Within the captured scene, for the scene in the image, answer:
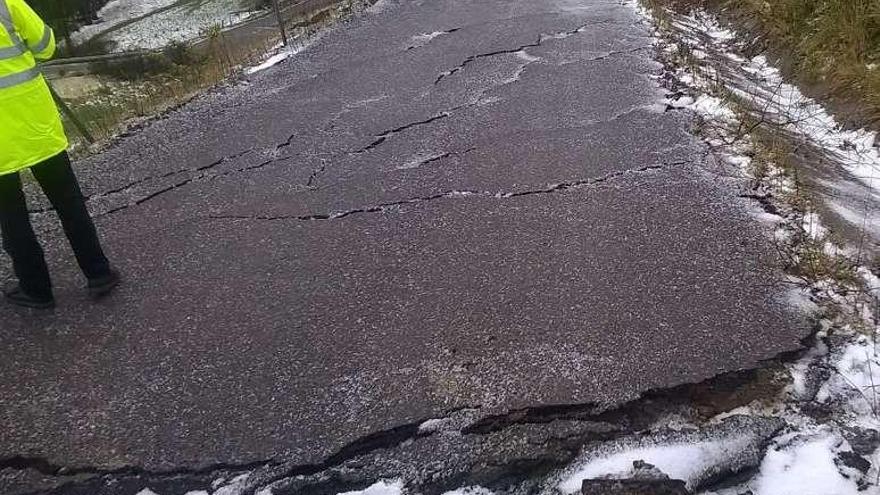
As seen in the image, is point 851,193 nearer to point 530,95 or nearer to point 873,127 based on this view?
point 873,127

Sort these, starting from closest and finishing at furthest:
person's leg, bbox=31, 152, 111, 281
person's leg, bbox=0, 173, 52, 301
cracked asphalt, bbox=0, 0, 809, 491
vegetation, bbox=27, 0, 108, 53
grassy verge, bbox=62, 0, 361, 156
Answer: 1. cracked asphalt, bbox=0, 0, 809, 491
2. person's leg, bbox=0, 173, 52, 301
3. person's leg, bbox=31, 152, 111, 281
4. grassy verge, bbox=62, 0, 361, 156
5. vegetation, bbox=27, 0, 108, 53

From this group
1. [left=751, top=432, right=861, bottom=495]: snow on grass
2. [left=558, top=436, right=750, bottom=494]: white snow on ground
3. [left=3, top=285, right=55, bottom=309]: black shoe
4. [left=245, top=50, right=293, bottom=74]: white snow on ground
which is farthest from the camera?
[left=245, top=50, right=293, bottom=74]: white snow on ground

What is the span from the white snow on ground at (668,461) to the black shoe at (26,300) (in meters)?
2.91

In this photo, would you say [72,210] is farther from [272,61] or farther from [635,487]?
[272,61]

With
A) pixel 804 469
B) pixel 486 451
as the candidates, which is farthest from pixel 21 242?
pixel 804 469

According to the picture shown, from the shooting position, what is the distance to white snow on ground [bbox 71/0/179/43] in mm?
33438

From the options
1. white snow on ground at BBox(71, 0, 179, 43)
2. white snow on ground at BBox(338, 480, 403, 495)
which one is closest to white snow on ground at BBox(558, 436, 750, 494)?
white snow on ground at BBox(338, 480, 403, 495)

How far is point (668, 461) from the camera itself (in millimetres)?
2355

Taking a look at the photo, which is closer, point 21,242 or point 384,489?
point 384,489

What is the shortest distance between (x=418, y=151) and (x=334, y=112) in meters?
1.40

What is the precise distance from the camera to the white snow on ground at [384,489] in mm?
2352

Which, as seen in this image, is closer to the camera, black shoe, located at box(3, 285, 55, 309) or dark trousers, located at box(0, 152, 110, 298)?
dark trousers, located at box(0, 152, 110, 298)

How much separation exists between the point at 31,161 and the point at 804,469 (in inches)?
146

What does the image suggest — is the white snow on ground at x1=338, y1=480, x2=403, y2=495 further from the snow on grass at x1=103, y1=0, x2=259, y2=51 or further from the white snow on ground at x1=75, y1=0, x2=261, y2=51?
the snow on grass at x1=103, y1=0, x2=259, y2=51
